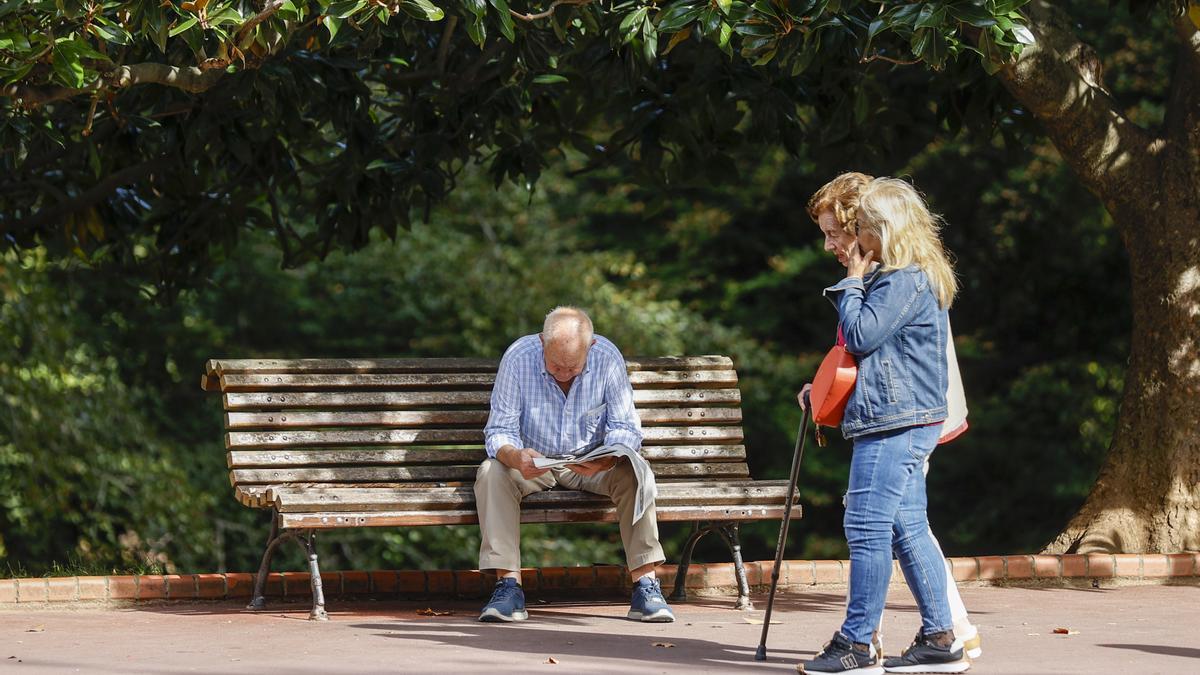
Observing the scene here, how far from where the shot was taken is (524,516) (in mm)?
6527

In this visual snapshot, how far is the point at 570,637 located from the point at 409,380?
179cm

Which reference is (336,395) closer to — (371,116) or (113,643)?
(113,643)

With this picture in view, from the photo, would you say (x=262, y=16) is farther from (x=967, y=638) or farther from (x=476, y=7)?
(x=967, y=638)

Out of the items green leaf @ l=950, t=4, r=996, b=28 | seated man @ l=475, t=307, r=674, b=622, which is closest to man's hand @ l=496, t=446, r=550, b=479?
seated man @ l=475, t=307, r=674, b=622

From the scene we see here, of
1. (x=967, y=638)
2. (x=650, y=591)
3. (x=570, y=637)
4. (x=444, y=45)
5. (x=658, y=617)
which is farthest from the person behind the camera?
(x=444, y=45)

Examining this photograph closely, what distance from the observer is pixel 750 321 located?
68.5 ft

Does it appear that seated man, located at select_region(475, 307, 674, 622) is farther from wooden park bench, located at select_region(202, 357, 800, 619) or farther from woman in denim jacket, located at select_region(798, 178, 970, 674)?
A: woman in denim jacket, located at select_region(798, 178, 970, 674)

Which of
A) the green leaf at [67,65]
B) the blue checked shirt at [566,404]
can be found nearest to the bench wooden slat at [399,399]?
the blue checked shirt at [566,404]

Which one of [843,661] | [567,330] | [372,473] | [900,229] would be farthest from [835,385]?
[372,473]

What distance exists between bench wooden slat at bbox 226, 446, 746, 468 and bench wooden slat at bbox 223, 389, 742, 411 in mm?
194

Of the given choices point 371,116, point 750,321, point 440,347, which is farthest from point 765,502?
point 750,321

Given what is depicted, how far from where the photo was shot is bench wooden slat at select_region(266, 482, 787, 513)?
6.19 metres

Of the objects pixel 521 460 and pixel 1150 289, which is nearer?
pixel 521 460

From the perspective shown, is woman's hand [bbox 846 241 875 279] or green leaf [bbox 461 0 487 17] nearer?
woman's hand [bbox 846 241 875 279]
